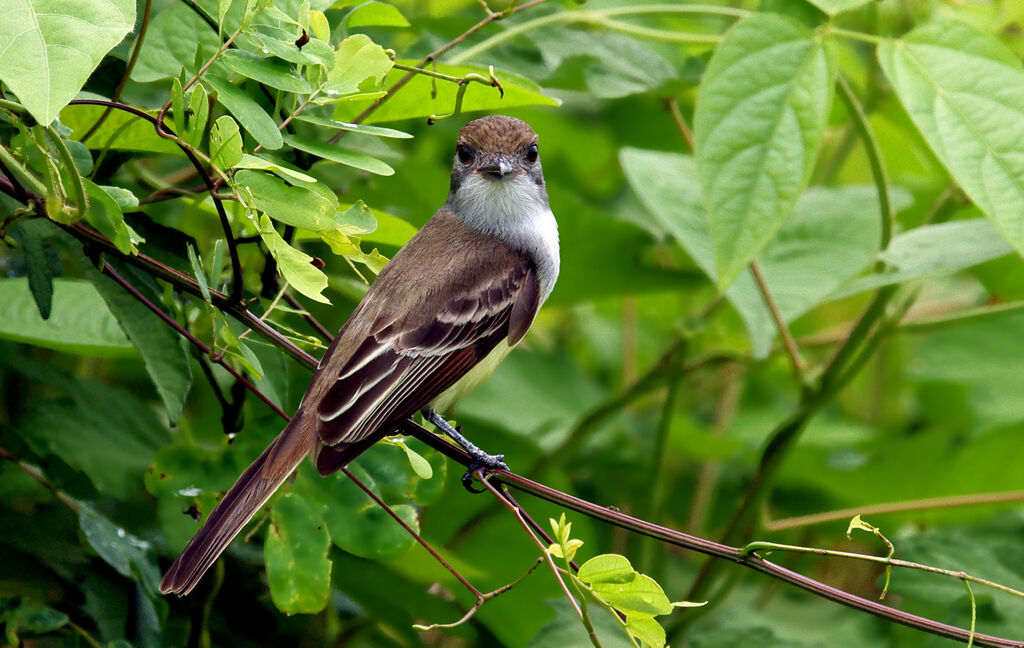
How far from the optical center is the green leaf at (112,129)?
208 centimetres

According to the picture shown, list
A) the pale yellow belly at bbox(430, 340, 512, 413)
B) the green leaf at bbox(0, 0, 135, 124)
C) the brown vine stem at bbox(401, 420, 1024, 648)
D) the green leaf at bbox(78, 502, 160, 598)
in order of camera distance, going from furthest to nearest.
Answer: the pale yellow belly at bbox(430, 340, 512, 413)
the green leaf at bbox(78, 502, 160, 598)
the brown vine stem at bbox(401, 420, 1024, 648)
the green leaf at bbox(0, 0, 135, 124)

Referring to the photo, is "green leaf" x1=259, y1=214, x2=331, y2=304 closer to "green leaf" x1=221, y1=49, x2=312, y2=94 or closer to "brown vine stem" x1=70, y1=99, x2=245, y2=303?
"brown vine stem" x1=70, y1=99, x2=245, y2=303

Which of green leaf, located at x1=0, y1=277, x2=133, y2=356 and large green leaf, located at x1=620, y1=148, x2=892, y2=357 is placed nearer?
green leaf, located at x1=0, y1=277, x2=133, y2=356

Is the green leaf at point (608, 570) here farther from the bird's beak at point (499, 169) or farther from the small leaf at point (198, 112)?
the bird's beak at point (499, 169)

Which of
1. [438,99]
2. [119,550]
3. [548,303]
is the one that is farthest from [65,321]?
[548,303]

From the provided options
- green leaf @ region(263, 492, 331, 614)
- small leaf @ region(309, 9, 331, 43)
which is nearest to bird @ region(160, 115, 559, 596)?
green leaf @ region(263, 492, 331, 614)

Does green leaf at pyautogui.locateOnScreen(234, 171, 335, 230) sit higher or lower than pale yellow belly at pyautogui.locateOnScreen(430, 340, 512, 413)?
higher

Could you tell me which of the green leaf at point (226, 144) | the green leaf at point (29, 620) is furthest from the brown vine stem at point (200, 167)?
the green leaf at point (29, 620)

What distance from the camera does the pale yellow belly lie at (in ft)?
8.44

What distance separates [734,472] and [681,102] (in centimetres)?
163

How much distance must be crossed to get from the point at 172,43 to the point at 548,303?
6.37ft

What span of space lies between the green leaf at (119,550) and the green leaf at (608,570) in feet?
3.85

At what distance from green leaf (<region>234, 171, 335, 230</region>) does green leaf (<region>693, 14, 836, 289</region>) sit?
852 mm

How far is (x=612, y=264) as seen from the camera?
12.1 ft
